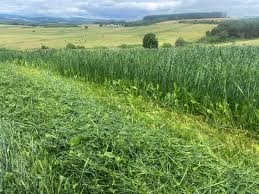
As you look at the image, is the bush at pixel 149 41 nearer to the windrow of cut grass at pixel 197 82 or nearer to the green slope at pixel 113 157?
the windrow of cut grass at pixel 197 82

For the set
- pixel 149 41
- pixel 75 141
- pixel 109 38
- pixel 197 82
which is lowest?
pixel 109 38

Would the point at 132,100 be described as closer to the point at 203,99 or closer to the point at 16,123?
the point at 203,99

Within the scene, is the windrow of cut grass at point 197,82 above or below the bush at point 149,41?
above

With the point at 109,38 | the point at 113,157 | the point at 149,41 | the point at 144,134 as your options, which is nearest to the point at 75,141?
the point at 113,157

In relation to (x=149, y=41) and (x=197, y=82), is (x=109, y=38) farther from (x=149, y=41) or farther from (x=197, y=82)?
(x=197, y=82)

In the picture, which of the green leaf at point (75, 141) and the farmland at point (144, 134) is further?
the green leaf at point (75, 141)

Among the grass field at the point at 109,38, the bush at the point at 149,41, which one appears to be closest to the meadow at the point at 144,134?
the bush at the point at 149,41

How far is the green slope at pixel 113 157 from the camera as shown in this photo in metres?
3.47

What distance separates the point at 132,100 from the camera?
763 centimetres

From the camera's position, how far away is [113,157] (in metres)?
3.77

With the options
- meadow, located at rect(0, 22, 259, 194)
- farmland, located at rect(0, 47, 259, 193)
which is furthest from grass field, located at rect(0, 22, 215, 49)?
farmland, located at rect(0, 47, 259, 193)

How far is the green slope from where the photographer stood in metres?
3.47

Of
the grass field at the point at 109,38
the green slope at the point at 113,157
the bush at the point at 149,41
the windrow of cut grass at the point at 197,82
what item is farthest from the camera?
the grass field at the point at 109,38

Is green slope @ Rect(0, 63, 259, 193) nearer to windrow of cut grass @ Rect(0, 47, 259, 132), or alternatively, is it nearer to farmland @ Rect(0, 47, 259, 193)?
farmland @ Rect(0, 47, 259, 193)
